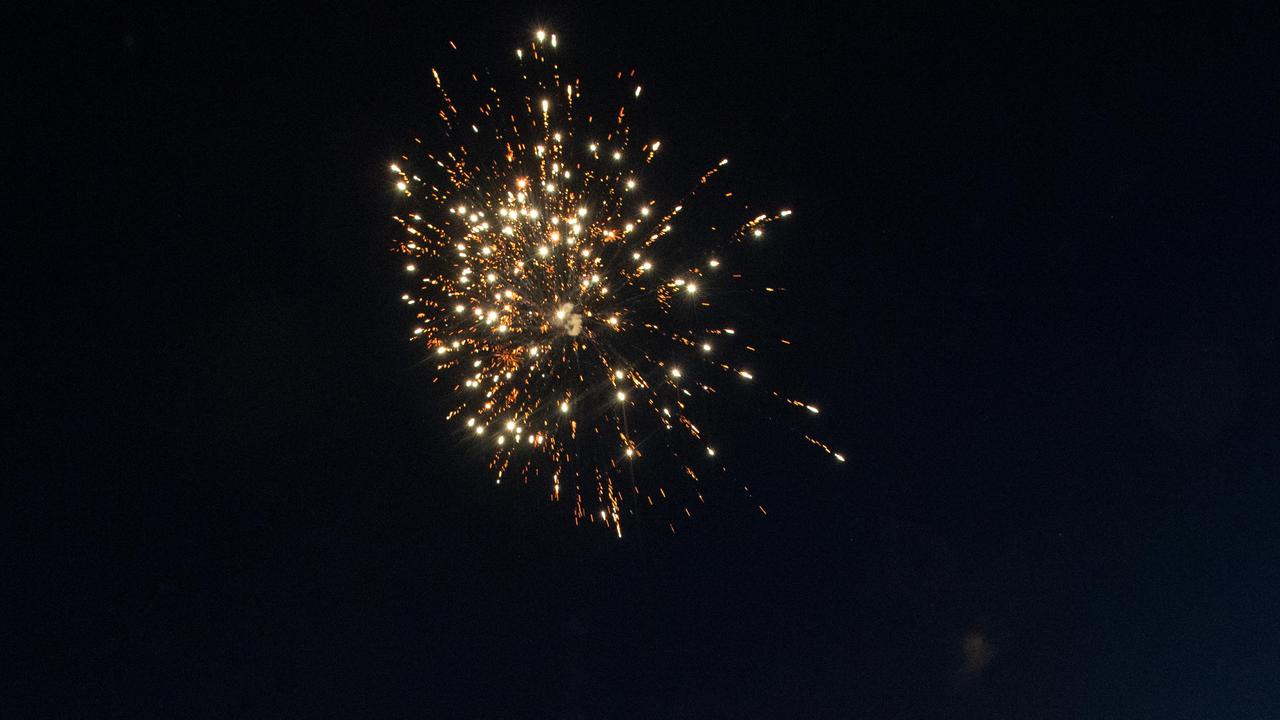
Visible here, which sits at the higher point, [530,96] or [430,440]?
[530,96]

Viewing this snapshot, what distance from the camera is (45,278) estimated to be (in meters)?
3.32

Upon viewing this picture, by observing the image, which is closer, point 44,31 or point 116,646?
point 44,31

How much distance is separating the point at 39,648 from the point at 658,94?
4.24m

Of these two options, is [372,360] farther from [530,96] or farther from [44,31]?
[44,31]

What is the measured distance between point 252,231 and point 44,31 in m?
1.25

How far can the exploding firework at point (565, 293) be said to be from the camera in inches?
128

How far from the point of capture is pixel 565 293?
11.1 feet

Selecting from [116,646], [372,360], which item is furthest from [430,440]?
[116,646]

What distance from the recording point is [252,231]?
332cm

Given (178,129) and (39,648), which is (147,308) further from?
(39,648)

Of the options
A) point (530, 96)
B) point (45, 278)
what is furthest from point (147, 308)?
point (530, 96)

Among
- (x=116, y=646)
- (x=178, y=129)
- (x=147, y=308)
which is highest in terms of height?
(x=178, y=129)

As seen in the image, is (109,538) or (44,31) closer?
(44,31)

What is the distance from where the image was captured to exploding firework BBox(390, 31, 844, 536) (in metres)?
3.25
